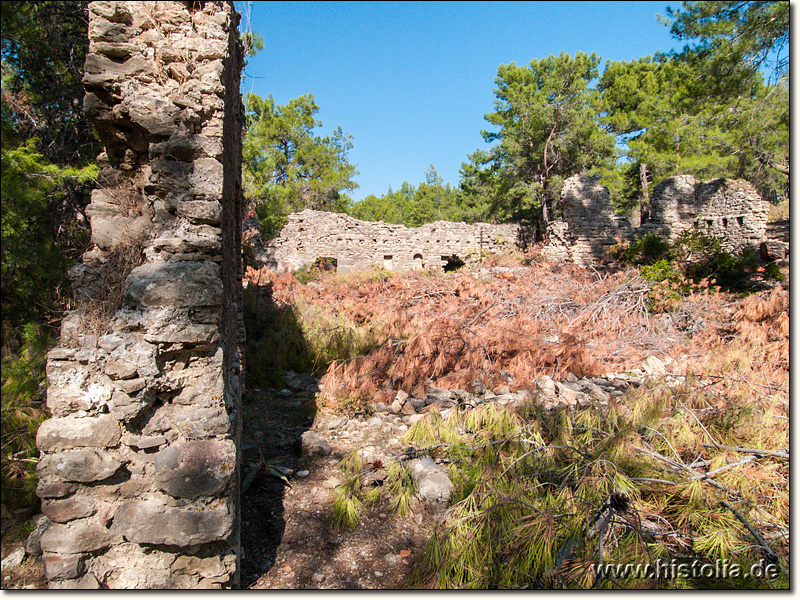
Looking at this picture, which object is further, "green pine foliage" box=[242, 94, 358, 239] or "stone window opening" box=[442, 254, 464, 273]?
"green pine foliage" box=[242, 94, 358, 239]

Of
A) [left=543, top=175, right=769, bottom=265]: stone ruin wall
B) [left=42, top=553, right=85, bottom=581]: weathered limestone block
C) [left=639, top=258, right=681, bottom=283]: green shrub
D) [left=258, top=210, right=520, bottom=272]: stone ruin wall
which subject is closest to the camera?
[left=42, top=553, right=85, bottom=581]: weathered limestone block

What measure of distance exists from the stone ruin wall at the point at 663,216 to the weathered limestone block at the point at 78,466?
1264cm

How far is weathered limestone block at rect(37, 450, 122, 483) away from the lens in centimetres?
207

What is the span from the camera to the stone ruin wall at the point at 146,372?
2.09m

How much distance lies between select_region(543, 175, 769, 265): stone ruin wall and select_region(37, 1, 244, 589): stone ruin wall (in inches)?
475

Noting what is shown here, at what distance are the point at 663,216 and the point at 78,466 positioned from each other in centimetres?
1505

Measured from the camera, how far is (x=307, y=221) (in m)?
14.8

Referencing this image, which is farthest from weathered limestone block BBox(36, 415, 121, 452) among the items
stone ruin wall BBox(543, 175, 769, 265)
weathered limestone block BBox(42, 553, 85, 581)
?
stone ruin wall BBox(543, 175, 769, 265)

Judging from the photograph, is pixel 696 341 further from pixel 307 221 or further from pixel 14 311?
pixel 307 221

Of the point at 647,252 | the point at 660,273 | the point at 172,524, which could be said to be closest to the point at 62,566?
the point at 172,524

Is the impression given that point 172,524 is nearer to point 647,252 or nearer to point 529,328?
point 529,328

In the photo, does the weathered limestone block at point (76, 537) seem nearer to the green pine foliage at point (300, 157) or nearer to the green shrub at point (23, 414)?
the green shrub at point (23, 414)

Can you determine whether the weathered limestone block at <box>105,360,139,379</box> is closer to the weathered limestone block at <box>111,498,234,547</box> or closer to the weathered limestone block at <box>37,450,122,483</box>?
the weathered limestone block at <box>37,450,122,483</box>

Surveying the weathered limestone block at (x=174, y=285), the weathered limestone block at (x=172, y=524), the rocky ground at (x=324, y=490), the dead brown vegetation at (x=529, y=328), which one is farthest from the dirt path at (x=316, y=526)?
the weathered limestone block at (x=174, y=285)
